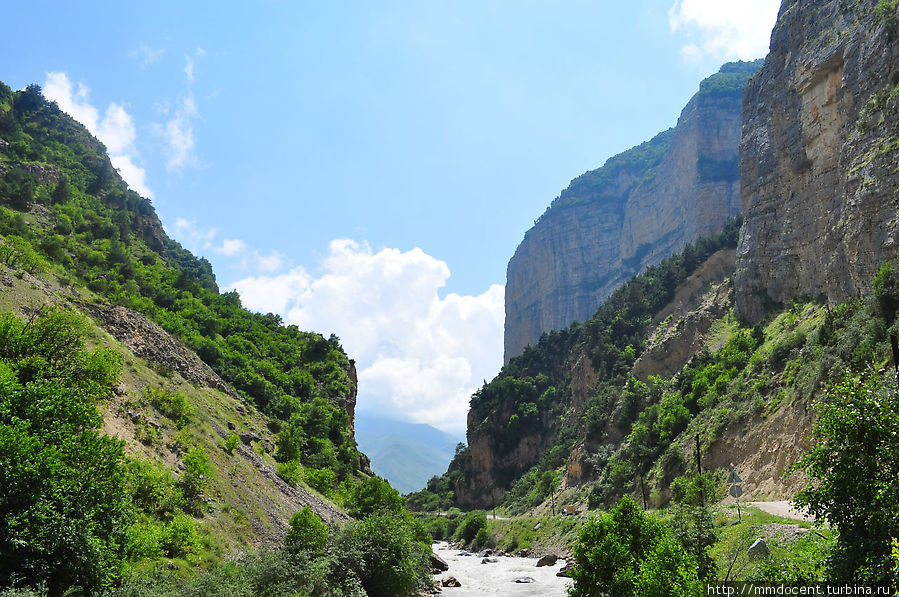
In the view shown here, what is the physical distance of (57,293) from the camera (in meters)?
28.9

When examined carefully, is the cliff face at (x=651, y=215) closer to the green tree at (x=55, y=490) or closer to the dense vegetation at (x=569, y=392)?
the dense vegetation at (x=569, y=392)

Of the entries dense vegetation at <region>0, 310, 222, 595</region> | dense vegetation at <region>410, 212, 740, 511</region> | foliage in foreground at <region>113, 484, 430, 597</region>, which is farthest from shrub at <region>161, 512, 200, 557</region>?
dense vegetation at <region>410, 212, 740, 511</region>

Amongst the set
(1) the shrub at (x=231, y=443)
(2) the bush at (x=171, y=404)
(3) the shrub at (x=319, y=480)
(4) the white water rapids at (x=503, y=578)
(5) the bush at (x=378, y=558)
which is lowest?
(4) the white water rapids at (x=503, y=578)

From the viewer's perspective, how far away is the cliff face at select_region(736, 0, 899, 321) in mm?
40781

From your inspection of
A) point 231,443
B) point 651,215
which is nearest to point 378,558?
point 231,443


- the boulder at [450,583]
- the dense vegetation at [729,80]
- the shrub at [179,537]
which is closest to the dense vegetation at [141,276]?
the boulder at [450,583]

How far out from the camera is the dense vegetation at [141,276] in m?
47.3

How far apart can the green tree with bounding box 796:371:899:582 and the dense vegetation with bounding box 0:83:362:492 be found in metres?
32.3

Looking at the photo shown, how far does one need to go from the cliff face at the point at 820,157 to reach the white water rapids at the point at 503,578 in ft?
111

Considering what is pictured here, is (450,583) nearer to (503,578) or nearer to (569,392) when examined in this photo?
(503,578)

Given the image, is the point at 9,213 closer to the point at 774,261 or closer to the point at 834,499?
the point at 834,499

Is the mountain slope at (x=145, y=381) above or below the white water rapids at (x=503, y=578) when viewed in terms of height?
above

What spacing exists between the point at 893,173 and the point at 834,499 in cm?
Answer: 4042

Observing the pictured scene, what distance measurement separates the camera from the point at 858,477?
9820mm
